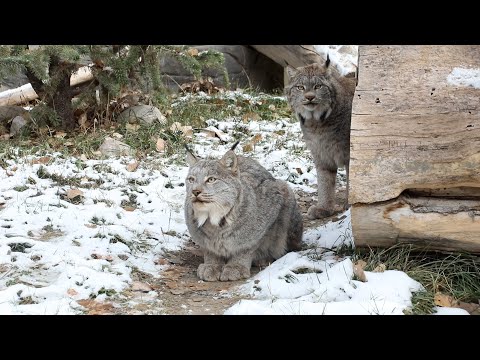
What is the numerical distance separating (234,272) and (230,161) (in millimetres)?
852

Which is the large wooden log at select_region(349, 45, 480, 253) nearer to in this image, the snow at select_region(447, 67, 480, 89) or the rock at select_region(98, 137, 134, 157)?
the snow at select_region(447, 67, 480, 89)

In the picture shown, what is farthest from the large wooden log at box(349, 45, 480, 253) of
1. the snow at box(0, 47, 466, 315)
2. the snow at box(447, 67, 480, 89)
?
the snow at box(0, 47, 466, 315)

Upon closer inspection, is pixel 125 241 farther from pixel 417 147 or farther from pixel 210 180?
pixel 417 147

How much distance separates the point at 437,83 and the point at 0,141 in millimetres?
5115

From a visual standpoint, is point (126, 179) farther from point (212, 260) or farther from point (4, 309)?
point (4, 309)

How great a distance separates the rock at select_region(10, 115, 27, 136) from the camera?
26.0ft

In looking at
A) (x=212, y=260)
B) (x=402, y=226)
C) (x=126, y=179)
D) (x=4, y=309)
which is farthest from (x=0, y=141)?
(x=402, y=226)

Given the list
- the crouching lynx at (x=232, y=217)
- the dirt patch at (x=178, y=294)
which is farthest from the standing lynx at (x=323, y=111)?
the dirt patch at (x=178, y=294)

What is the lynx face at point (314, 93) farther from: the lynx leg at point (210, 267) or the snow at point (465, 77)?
the snow at point (465, 77)

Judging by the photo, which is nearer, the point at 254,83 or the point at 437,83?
the point at 437,83

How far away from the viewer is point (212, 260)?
211 inches

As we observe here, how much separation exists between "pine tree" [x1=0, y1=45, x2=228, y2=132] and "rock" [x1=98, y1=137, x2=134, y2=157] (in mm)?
600

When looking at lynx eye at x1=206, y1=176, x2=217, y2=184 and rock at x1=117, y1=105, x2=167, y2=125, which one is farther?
rock at x1=117, y1=105, x2=167, y2=125

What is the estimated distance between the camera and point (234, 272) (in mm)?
5211
